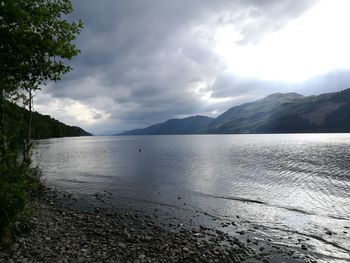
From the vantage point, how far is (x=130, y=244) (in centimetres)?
1775

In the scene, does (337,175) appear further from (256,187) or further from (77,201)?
(77,201)

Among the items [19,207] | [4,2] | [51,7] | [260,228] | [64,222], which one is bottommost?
[260,228]

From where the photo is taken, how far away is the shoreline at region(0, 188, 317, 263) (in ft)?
45.2

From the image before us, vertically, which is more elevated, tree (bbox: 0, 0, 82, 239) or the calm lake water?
tree (bbox: 0, 0, 82, 239)

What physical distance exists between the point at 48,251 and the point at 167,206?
1987cm

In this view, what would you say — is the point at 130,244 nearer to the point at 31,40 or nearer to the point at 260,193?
the point at 31,40

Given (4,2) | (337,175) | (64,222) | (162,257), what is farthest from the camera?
(337,175)

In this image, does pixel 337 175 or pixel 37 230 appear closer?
pixel 37 230

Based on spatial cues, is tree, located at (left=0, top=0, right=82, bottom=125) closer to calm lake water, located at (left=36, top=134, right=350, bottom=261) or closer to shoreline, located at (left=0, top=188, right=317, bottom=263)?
shoreline, located at (left=0, top=188, right=317, bottom=263)

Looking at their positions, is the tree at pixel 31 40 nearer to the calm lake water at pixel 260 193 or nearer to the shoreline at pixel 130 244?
the shoreline at pixel 130 244

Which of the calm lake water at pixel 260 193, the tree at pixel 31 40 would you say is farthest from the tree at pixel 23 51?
the calm lake water at pixel 260 193

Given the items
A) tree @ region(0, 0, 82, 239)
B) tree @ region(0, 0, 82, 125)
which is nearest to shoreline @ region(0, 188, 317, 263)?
tree @ region(0, 0, 82, 239)

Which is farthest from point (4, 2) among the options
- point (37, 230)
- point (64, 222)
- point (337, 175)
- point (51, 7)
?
point (337, 175)

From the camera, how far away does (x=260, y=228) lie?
2534cm
